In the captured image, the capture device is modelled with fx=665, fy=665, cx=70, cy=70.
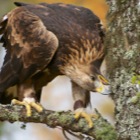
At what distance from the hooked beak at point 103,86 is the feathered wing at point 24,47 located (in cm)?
44

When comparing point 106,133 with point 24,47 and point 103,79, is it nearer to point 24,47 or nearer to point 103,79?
point 103,79

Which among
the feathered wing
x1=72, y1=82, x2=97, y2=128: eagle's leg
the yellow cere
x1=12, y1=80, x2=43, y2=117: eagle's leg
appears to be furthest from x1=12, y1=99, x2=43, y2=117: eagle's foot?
the yellow cere

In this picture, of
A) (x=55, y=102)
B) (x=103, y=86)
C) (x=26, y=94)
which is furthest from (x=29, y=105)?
(x=55, y=102)

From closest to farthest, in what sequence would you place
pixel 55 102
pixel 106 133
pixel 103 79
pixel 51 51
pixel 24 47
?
pixel 106 133, pixel 103 79, pixel 51 51, pixel 24 47, pixel 55 102

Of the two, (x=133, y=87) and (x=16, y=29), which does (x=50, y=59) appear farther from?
(x=133, y=87)

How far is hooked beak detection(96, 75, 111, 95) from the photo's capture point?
458 centimetres

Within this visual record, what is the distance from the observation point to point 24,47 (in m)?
5.09

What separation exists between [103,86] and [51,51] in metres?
0.52

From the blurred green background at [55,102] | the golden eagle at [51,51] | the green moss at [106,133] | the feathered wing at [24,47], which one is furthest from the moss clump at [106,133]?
the blurred green background at [55,102]

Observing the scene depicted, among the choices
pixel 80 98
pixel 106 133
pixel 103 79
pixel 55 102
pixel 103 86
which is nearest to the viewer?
pixel 106 133

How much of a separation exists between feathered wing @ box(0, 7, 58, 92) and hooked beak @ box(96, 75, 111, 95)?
0.44 m

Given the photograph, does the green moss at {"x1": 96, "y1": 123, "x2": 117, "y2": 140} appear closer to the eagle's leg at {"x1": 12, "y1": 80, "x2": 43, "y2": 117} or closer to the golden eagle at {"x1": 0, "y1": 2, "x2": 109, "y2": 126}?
the golden eagle at {"x1": 0, "y1": 2, "x2": 109, "y2": 126}

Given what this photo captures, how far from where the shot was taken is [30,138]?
9469 mm

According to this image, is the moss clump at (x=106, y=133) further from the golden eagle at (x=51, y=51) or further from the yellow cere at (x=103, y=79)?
the golden eagle at (x=51, y=51)
